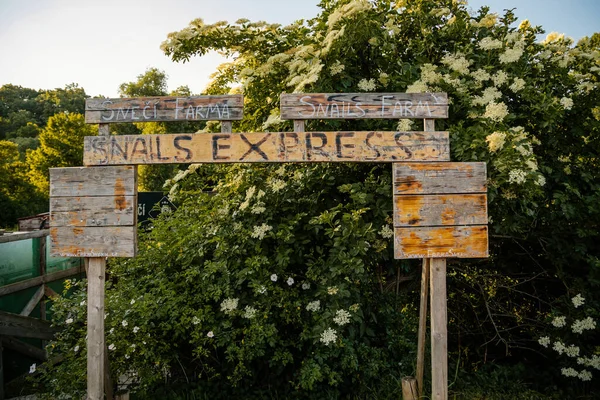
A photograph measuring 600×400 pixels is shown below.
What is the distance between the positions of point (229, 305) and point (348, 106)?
1.89m

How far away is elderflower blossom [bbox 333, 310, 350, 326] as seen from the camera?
11.2ft

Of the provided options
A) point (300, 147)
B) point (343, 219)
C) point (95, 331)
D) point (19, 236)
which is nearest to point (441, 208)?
point (343, 219)

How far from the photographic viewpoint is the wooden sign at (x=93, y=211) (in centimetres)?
308

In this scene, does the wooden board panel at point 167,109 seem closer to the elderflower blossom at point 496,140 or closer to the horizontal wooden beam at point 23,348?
the elderflower blossom at point 496,140

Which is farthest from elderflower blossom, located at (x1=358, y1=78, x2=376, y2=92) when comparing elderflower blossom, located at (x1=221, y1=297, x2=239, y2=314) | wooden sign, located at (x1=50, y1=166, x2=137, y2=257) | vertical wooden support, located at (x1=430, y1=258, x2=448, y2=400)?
elderflower blossom, located at (x1=221, y1=297, x2=239, y2=314)

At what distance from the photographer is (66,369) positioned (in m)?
3.73

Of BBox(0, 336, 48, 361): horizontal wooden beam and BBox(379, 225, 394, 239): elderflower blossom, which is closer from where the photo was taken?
BBox(379, 225, 394, 239): elderflower blossom

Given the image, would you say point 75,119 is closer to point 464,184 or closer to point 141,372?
point 141,372

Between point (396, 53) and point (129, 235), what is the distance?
9.12 ft

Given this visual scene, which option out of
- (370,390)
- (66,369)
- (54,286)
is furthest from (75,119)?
(370,390)

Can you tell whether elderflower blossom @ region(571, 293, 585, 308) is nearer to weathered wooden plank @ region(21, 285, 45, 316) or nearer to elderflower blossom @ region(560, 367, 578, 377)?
elderflower blossom @ region(560, 367, 578, 377)

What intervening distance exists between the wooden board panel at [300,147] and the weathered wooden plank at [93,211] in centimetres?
38

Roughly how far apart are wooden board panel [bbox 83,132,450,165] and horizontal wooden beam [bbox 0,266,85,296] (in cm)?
344

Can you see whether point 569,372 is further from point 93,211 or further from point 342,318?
point 93,211
